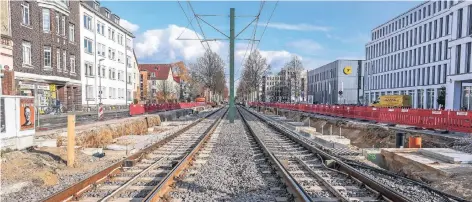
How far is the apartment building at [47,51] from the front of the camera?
29500 millimetres

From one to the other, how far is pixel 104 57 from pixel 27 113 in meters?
41.7

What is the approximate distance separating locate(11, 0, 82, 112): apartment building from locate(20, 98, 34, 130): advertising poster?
69.1 feet

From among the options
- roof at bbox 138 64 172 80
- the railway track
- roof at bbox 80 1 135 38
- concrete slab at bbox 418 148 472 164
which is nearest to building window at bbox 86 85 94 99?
roof at bbox 80 1 135 38

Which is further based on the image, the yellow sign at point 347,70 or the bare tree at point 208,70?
the yellow sign at point 347,70

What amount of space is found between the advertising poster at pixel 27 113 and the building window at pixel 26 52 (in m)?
23.0

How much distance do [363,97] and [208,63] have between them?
4192cm

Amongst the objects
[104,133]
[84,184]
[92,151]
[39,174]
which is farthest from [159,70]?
[84,184]

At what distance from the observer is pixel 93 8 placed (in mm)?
46219

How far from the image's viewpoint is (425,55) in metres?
65.2

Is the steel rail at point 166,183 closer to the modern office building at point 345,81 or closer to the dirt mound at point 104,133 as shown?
the dirt mound at point 104,133

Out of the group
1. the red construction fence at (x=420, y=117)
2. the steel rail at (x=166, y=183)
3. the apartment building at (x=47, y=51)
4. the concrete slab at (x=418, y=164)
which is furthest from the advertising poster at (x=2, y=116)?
the apartment building at (x=47, y=51)

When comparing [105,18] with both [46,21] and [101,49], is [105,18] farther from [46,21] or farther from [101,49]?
[46,21]

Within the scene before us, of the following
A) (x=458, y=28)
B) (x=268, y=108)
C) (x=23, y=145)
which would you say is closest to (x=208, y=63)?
(x=268, y=108)

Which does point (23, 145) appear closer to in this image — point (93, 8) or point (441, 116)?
point (441, 116)
